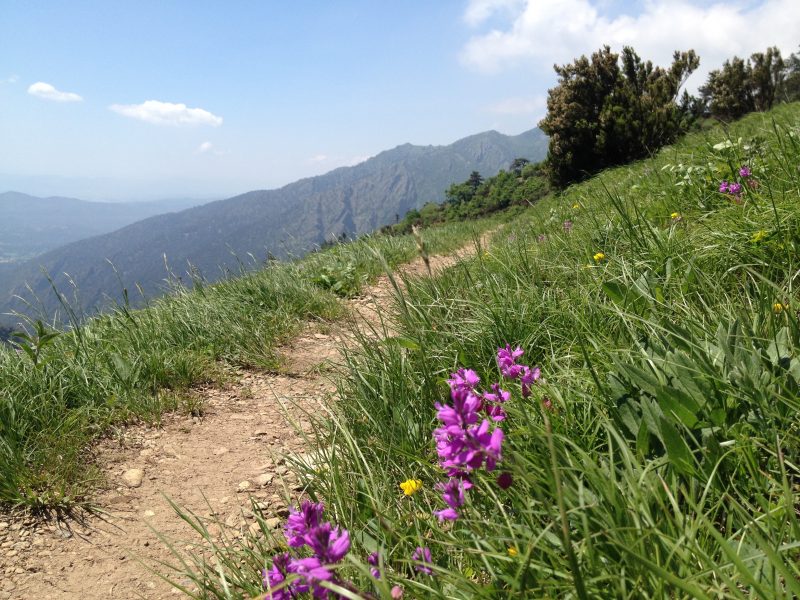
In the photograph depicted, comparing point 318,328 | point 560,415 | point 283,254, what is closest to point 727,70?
point 283,254

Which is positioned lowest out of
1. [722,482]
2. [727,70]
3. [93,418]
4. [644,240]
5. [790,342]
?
[93,418]

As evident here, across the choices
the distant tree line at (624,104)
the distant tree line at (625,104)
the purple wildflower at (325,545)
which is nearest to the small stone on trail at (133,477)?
the purple wildflower at (325,545)

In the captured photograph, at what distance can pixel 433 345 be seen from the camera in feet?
9.47

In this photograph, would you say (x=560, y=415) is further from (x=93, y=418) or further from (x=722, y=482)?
(x=93, y=418)

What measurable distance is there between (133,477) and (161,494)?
11.2 inches

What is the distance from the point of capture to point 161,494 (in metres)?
2.90

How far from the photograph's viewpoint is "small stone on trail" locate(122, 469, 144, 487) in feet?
9.80

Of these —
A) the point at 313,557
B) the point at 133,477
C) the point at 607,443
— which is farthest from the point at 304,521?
the point at 133,477

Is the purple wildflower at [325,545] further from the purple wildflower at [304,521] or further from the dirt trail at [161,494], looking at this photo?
the dirt trail at [161,494]

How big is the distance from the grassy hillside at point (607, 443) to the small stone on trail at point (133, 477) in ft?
3.97

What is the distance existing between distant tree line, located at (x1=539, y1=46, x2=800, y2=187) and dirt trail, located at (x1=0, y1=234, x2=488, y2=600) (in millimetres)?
22704

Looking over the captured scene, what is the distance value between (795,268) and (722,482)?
1444 millimetres

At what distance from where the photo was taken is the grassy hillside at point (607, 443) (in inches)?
43.8

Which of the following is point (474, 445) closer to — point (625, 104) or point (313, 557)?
point (313, 557)
